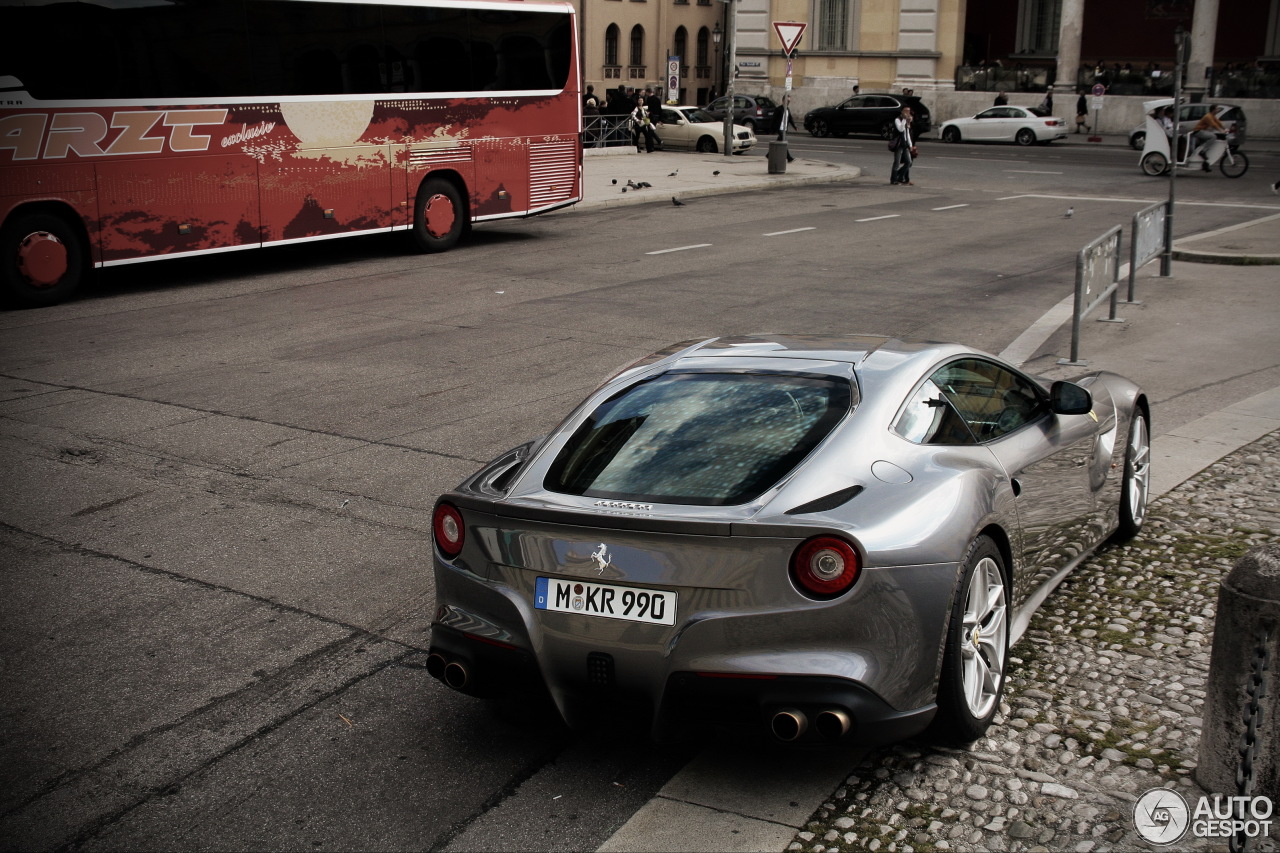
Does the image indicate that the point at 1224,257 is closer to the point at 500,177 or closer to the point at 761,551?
the point at 500,177

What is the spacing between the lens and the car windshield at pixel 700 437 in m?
4.25

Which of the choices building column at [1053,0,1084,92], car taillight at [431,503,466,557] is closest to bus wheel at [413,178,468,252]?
car taillight at [431,503,466,557]

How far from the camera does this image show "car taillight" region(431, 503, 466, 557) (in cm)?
440

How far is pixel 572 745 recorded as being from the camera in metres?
4.57

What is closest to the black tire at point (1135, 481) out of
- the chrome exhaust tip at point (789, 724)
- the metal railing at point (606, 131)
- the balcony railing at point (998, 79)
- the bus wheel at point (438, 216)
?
the chrome exhaust tip at point (789, 724)

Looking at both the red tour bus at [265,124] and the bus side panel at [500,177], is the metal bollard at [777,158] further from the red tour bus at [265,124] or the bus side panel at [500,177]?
the bus side panel at [500,177]

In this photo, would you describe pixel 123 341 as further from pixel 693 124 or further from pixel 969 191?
pixel 693 124

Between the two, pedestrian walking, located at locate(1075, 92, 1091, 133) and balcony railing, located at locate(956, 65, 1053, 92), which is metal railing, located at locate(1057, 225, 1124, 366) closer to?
pedestrian walking, located at locate(1075, 92, 1091, 133)

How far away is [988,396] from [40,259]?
12.4 meters

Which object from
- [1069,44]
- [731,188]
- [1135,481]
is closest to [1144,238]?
[1135,481]

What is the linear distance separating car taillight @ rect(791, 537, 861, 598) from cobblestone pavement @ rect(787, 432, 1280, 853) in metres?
0.73

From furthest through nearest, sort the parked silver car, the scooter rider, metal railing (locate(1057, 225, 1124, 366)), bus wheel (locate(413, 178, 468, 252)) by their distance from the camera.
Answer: the scooter rider
bus wheel (locate(413, 178, 468, 252))
metal railing (locate(1057, 225, 1124, 366))
the parked silver car

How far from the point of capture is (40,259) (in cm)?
1448

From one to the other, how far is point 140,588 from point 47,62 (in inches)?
400
